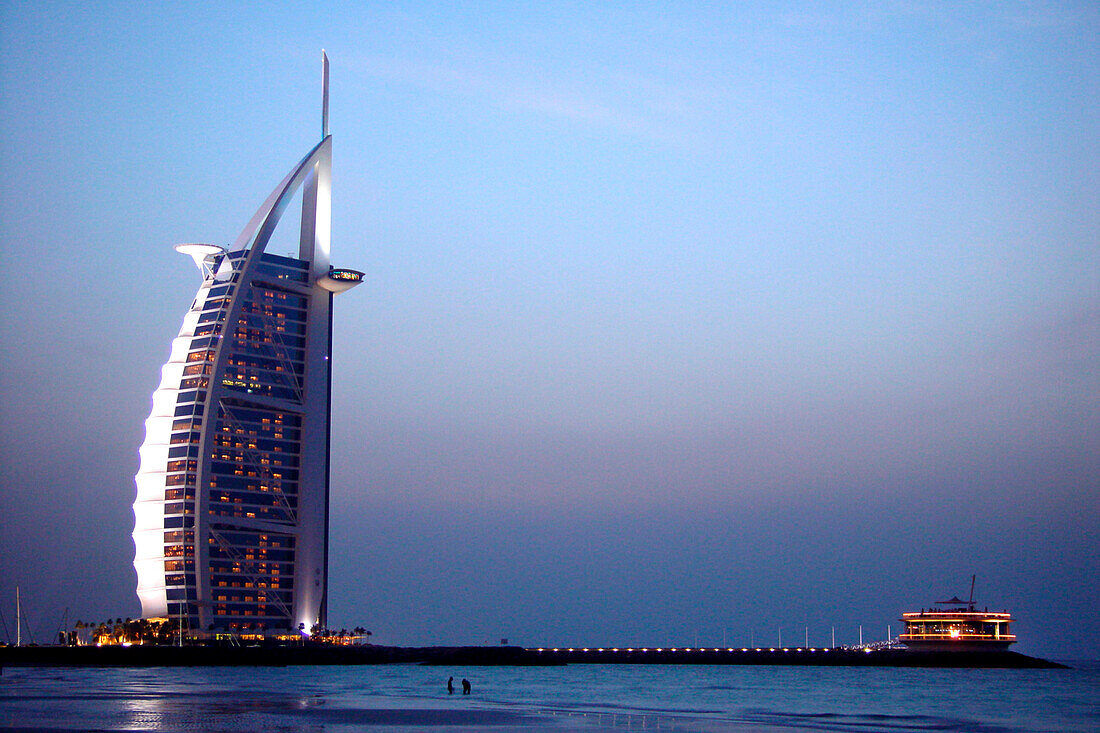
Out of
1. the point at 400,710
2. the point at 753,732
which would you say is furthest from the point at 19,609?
the point at 753,732

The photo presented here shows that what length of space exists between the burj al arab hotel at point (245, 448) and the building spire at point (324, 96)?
39.7 feet

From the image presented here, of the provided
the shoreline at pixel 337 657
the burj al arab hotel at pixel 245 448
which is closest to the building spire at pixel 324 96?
the burj al arab hotel at pixel 245 448

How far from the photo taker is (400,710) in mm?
70375

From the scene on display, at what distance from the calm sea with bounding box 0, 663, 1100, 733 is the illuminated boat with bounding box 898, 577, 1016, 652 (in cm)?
5931

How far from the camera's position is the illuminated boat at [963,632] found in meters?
179

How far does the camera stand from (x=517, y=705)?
7925 centimetres

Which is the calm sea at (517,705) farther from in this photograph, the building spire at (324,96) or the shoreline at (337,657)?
the building spire at (324,96)

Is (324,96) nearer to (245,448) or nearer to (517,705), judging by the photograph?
→ (245,448)

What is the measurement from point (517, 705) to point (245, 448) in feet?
303

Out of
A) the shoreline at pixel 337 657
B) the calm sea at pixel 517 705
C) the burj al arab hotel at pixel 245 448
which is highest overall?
the burj al arab hotel at pixel 245 448

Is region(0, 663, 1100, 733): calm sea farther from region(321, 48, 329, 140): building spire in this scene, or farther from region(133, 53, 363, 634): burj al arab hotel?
region(321, 48, 329, 140): building spire

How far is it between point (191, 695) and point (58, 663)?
86234 millimetres

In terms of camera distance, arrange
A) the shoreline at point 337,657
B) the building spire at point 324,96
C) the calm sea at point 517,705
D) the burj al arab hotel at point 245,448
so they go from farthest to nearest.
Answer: the building spire at point 324,96
the burj al arab hotel at point 245,448
the shoreline at point 337,657
the calm sea at point 517,705

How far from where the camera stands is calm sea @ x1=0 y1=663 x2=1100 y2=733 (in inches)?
2345
